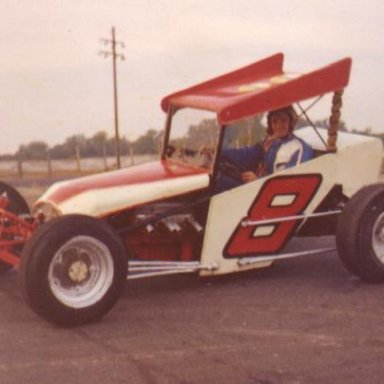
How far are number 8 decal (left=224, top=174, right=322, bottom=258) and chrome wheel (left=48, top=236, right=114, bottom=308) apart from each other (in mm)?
1212

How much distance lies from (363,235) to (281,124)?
120 cm

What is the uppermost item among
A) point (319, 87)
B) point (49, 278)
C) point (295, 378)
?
point (319, 87)

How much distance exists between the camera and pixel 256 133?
7.44m

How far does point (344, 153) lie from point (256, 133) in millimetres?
863

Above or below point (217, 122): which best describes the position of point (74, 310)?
below

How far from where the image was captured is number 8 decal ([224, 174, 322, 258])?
656 cm

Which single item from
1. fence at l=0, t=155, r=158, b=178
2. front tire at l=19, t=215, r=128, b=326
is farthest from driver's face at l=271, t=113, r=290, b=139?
fence at l=0, t=155, r=158, b=178

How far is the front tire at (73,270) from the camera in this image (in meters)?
5.40

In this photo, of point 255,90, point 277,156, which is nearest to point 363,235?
point 277,156

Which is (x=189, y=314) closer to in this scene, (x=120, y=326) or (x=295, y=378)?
(x=120, y=326)

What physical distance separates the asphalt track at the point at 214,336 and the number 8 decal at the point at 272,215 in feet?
1.06

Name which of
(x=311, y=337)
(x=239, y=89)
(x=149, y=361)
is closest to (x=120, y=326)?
(x=149, y=361)

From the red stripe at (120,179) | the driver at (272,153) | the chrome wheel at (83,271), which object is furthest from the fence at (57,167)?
the chrome wheel at (83,271)

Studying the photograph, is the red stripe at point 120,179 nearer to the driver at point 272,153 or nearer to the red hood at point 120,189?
Answer: the red hood at point 120,189
